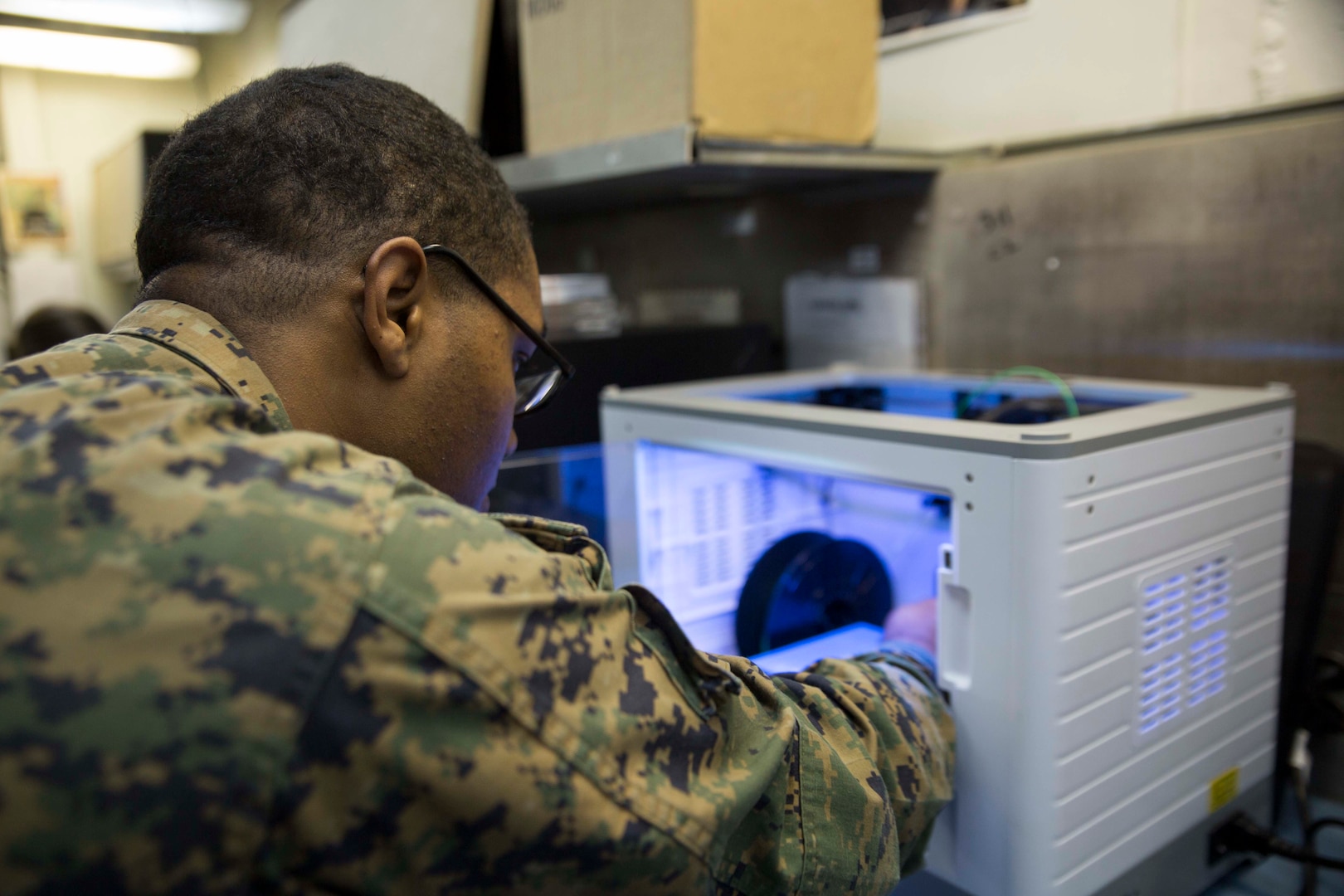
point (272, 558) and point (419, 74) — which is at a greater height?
point (419, 74)

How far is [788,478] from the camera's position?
1109 millimetres

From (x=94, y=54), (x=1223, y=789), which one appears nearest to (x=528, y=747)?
(x=1223, y=789)

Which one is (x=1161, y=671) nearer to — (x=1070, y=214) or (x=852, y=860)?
(x=852, y=860)

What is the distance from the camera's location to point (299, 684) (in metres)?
0.35

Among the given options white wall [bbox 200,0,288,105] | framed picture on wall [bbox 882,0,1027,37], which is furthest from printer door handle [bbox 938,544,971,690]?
white wall [bbox 200,0,288,105]

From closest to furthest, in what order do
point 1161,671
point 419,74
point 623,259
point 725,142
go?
point 1161,671 < point 725,142 < point 419,74 < point 623,259

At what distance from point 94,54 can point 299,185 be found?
3.17m

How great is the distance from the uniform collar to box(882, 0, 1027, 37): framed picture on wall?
4.01 ft

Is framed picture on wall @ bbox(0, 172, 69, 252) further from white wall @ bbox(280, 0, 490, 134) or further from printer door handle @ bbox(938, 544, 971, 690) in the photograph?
printer door handle @ bbox(938, 544, 971, 690)

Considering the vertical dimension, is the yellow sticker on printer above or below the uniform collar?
below

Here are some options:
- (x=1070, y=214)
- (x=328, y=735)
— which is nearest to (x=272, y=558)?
(x=328, y=735)

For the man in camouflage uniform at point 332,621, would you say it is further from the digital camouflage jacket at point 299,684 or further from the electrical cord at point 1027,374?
the electrical cord at point 1027,374

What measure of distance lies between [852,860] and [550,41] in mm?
1050

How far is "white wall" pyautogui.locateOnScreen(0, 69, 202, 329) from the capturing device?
3328 millimetres
